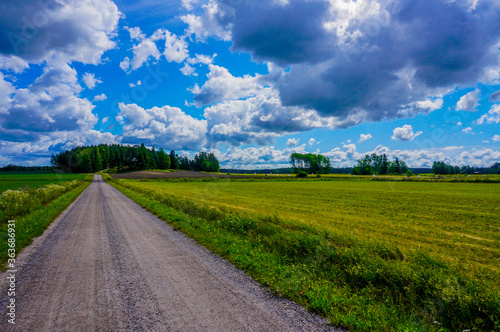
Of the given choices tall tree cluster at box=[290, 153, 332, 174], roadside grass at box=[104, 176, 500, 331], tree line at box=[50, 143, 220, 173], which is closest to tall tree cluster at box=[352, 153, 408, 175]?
tall tree cluster at box=[290, 153, 332, 174]

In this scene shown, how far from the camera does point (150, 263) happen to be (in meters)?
7.46

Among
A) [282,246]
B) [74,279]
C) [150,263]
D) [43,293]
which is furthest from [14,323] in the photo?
[282,246]

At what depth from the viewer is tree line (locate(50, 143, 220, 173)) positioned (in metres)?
144

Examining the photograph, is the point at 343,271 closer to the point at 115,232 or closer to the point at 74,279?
the point at 74,279

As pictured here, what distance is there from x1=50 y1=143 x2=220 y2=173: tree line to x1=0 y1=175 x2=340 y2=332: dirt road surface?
501 ft

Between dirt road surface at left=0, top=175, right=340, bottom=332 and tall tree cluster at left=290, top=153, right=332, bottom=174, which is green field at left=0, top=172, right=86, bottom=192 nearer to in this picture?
dirt road surface at left=0, top=175, right=340, bottom=332

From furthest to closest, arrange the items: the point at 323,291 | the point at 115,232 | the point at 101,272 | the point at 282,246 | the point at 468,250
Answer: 1. the point at 115,232
2. the point at 468,250
3. the point at 282,246
4. the point at 101,272
5. the point at 323,291

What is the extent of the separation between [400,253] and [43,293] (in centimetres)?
947

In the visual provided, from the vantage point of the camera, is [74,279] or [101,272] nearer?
[74,279]

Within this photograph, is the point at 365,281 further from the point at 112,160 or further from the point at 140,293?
the point at 112,160

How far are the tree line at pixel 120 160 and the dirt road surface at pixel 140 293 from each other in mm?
152680

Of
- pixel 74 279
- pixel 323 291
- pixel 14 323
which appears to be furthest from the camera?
pixel 74 279

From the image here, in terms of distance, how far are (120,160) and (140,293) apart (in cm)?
16828

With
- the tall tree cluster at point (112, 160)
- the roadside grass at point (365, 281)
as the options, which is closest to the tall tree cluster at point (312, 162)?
the tall tree cluster at point (112, 160)
